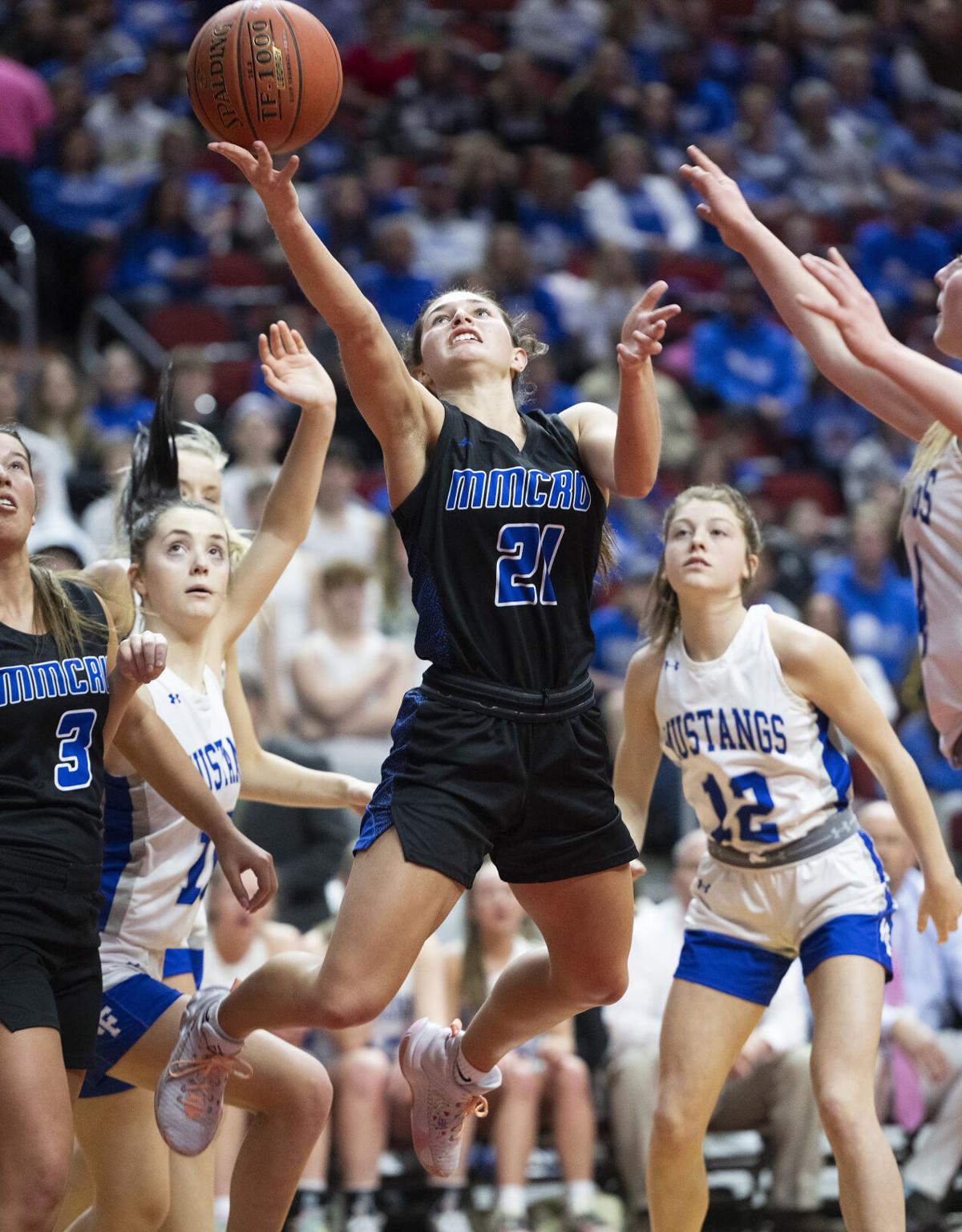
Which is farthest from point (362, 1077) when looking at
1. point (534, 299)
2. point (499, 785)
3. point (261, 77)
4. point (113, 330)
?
point (534, 299)

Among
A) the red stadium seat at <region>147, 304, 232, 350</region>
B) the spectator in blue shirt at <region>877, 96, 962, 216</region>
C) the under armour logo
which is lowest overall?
the under armour logo

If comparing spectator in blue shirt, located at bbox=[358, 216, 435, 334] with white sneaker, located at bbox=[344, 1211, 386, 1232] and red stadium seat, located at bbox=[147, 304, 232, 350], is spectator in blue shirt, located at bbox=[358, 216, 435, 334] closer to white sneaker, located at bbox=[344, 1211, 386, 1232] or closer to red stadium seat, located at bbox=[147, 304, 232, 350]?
red stadium seat, located at bbox=[147, 304, 232, 350]

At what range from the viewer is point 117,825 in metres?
4.04

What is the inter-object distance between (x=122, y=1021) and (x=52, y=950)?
484 millimetres

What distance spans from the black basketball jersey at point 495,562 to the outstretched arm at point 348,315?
10cm

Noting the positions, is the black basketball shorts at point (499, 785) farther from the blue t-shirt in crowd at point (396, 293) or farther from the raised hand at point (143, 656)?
the blue t-shirt in crowd at point (396, 293)

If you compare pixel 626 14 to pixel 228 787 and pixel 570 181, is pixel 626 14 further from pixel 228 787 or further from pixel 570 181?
pixel 228 787

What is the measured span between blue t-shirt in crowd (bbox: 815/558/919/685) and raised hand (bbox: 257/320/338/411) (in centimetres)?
524

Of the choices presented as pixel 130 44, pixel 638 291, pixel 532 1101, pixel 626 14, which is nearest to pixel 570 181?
pixel 638 291

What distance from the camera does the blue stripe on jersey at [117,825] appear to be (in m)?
4.01

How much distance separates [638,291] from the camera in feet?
35.6

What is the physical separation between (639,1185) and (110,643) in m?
3.23

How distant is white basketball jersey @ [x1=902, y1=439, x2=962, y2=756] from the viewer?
138 inches

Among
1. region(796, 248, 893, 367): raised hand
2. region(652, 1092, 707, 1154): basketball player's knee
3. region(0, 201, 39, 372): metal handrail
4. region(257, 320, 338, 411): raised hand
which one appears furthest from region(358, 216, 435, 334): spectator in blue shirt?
region(796, 248, 893, 367): raised hand
